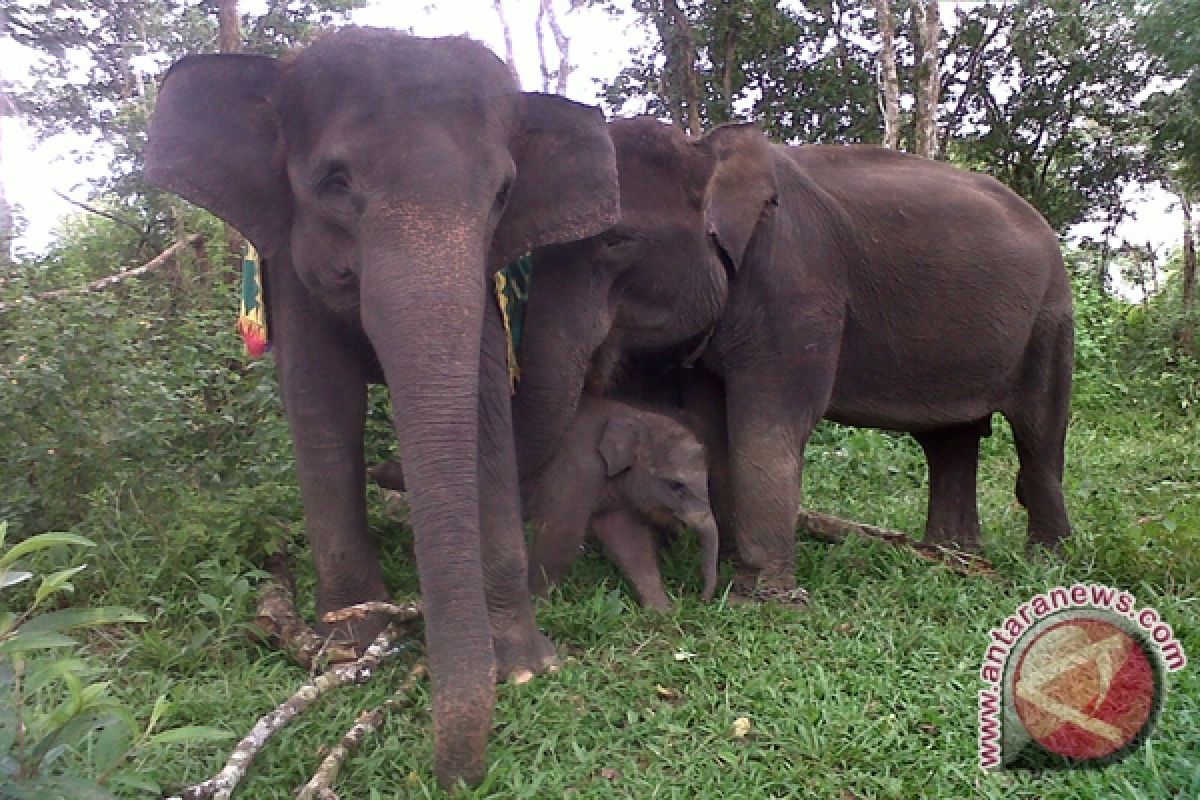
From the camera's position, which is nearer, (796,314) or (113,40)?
(796,314)

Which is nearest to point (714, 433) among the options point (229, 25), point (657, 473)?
point (657, 473)

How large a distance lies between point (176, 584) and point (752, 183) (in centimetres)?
247

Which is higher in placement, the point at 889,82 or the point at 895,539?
the point at 889,82

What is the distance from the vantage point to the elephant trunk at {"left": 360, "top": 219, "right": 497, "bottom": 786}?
244 cm

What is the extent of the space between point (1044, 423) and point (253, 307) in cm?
329

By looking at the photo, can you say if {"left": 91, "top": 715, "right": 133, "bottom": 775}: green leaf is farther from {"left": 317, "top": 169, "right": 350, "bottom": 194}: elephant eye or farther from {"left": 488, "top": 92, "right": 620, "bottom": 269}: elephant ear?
{"left": 488, "top": 92, "right": 620, "bottom": 269}: elephant ear

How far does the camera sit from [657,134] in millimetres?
3902

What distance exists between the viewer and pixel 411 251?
261 centimetres

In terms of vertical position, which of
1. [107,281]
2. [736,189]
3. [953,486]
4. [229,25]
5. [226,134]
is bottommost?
[953,486]

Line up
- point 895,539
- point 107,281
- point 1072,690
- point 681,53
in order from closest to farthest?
1. point 1072,690
2. point 895,539
3. point 107,281
4. point 681,53

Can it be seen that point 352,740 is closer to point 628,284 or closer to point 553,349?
point 553,349

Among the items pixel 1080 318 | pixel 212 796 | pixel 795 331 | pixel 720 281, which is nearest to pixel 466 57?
pixel 720 281

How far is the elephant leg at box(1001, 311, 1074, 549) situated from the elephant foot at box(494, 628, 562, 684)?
2556 millimetres

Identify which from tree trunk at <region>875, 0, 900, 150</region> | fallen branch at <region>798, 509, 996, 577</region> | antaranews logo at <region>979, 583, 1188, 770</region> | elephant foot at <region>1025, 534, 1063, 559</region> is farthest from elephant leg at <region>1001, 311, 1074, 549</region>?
tree trunk at <region>875, 0, 900, 150</region>
